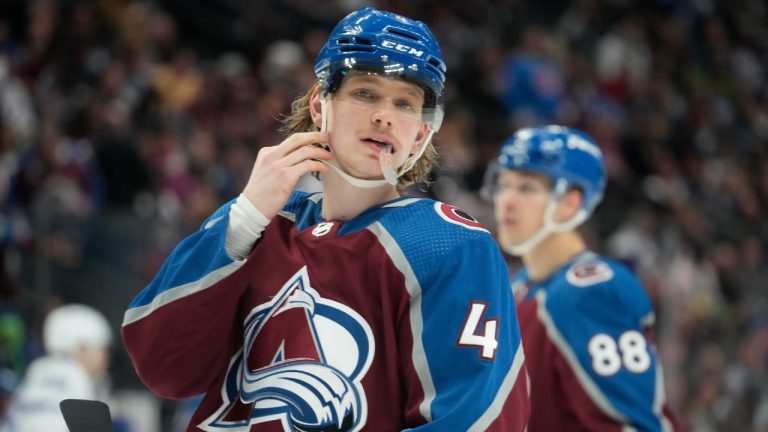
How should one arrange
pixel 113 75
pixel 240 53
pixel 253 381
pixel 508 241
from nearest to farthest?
pixel 253 381 < pixel 508 241 < pixel 113 75 < pixel 240 53

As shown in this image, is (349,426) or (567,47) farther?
(567,47)

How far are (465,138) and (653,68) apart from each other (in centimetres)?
408

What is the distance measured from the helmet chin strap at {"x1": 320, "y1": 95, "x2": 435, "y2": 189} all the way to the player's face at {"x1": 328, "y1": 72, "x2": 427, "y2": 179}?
1 centimetres

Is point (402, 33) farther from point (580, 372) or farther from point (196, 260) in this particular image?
point (580, 372)

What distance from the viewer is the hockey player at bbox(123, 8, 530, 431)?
2.09m

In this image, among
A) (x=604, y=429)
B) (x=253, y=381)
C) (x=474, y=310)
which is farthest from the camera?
(x=604, y=429)

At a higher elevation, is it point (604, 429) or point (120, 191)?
point (120, 191)

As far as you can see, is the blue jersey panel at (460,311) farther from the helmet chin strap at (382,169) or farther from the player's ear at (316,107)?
the player's ear at (316,107)

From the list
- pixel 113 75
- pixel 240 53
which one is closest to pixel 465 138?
pixel 240 53

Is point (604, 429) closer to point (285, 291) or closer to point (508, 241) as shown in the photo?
point (508, 241)

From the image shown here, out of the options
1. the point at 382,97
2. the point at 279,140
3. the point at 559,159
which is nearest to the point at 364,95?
the point at 382,97

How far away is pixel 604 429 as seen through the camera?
344 cm

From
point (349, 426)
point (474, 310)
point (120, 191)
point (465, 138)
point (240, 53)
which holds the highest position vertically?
point (240, 53)

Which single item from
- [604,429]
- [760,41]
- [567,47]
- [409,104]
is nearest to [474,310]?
[409,104]
